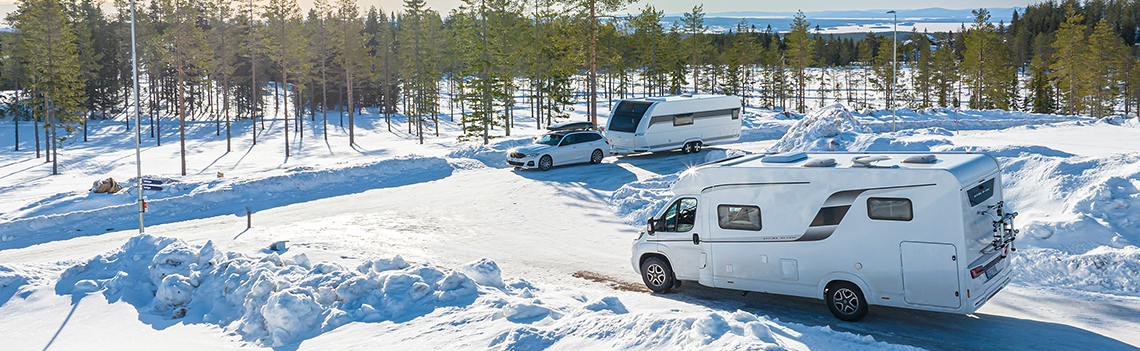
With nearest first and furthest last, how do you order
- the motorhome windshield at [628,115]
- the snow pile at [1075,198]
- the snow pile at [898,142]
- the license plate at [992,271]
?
the license plate at [992,271]
the snow pile at [1075,198]
the snow pile at [898,142]
the motorhome windshield at [628,115]

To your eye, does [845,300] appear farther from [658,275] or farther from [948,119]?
[948,119]

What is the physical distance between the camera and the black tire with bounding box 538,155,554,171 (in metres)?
27.7

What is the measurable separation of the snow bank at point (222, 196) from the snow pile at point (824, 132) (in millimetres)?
13194

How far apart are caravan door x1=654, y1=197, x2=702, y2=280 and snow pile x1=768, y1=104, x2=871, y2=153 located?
1319 centimetres

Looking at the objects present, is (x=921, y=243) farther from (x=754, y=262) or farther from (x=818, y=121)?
(x=818, y=121)

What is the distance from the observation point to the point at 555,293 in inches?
455

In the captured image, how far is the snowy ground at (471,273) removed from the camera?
30.0ft

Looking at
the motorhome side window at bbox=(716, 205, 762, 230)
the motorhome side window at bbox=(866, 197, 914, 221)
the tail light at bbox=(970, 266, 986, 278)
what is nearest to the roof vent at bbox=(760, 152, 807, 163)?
the motorhome side window at bbox=(716, 205, 762, 230)

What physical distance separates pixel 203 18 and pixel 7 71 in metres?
32.7

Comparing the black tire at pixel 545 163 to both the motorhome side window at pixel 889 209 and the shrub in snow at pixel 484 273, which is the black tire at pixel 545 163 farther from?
the motorhome side window at pixel 889 209

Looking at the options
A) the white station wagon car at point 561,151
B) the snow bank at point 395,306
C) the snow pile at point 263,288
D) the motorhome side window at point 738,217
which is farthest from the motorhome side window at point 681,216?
the white station wagon car at point 561,151

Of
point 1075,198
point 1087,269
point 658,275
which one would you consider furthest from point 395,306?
point 1075,198

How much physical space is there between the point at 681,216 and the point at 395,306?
463 cm

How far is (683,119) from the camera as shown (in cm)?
3028
